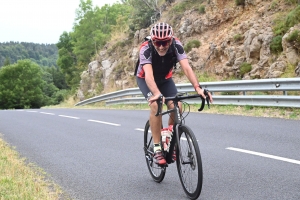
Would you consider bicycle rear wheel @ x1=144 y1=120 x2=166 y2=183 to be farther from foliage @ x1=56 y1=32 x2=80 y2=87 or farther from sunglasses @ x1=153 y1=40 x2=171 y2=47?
foliage @ x1=56 y1=32 x2=80 y2=87

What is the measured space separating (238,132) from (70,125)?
239 inches

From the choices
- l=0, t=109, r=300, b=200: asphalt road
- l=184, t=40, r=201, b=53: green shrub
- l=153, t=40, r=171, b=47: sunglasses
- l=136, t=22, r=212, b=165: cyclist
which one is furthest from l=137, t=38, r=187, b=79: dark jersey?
l=184, t=40, r=201, b=53: green shrub

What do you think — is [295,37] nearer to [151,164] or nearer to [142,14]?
[151,164]

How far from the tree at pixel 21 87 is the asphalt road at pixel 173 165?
75.5 metres

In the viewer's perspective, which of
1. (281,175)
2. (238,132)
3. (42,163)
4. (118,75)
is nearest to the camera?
(281,175)

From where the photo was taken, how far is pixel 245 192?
4973 mm

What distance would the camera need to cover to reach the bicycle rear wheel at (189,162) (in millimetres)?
4572

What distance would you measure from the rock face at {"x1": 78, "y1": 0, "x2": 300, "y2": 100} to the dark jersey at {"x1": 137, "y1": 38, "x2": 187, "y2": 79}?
31.9 feet

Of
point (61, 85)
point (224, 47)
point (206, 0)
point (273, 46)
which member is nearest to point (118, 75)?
point (206, 0)

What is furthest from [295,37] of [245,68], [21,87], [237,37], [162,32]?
[21,87]

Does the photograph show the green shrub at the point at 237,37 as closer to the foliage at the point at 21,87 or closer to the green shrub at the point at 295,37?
the green shrub at the point at 295,37

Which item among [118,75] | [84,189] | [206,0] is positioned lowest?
[84,189]

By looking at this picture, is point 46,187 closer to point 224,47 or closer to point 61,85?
point 224,47

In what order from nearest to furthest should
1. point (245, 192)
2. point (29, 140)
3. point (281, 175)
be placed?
point (245, 192), point (281, 175), point (29, 140)
